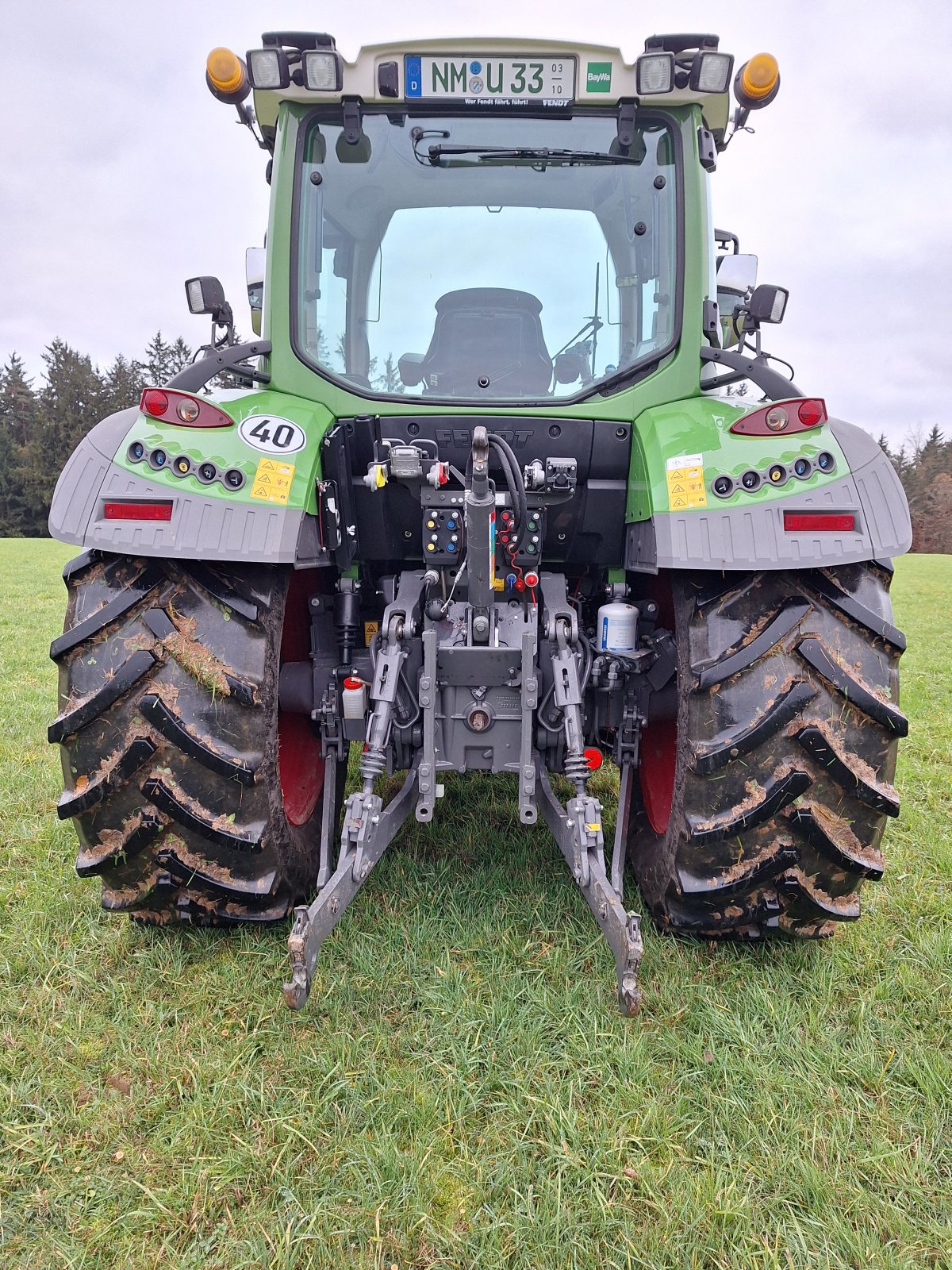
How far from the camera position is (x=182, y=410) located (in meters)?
2.19

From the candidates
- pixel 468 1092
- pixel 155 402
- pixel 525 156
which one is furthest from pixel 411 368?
pixel 468 1092

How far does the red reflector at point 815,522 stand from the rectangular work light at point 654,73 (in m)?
1.42

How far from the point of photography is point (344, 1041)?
1998 millimetres

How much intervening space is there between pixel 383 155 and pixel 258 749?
193 centimetres

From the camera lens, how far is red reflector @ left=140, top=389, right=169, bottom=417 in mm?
2162

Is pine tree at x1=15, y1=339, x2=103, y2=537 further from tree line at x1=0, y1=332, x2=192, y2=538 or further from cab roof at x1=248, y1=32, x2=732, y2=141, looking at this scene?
cab roof at x1=248, y1=32, x2=732, y2=141

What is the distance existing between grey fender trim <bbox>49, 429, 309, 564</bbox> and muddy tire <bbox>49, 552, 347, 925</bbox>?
11cm

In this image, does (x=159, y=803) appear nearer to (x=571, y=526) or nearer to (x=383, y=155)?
(x=571, y=526)

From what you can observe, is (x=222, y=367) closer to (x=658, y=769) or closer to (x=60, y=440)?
(x=658, y=769)

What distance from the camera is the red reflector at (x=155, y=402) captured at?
7.09ft

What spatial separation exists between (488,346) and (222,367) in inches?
33.7

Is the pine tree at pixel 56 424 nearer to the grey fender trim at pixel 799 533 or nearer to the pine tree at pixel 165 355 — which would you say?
the pine tree at pixel 165 355

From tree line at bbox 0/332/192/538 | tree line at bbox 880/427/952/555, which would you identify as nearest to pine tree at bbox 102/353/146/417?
tree line at bbox 0/332/192/538

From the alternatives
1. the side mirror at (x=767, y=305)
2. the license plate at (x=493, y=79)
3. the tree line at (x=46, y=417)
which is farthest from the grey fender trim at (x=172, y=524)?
the tree line at (x=46, y=417)
